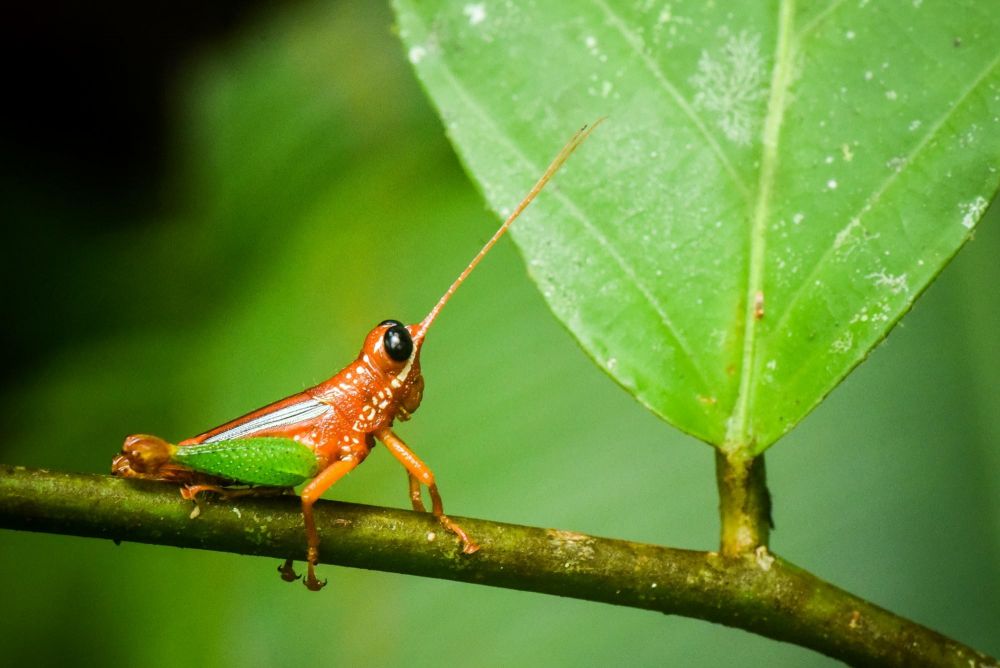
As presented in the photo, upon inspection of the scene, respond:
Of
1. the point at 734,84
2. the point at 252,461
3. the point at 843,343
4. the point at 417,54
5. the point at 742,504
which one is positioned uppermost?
the point at 417,54

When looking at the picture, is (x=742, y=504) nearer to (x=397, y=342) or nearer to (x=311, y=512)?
(x=311, y=512)

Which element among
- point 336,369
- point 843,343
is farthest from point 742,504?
point 336,369

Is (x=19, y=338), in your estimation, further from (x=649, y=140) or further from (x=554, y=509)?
(x=649, y=140)

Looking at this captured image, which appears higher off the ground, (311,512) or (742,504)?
(311,512)

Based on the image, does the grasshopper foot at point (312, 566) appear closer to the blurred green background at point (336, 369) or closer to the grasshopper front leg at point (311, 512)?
the grasshopper front leg at point (311, 512)

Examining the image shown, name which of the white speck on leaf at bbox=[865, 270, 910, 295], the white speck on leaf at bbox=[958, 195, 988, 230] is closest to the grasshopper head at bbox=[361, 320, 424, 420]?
the white speck on leaf at bbox=[865, 270, 910, 295]
